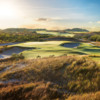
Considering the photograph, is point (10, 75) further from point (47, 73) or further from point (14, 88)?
point (47, 73)

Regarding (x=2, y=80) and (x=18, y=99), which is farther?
(x=2, y=80)

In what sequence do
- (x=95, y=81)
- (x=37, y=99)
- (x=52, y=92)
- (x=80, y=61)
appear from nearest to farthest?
(x=37, y=99), (x=52, y=92), (x=95, y=81), (x=80, y=61)

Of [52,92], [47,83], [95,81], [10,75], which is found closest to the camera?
[52,92]

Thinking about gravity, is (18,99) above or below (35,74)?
below

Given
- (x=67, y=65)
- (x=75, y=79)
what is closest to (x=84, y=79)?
(x=75, y=79)

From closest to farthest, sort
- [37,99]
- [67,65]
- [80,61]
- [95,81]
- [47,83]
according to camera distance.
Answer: [37,99] → [47,83] → [95,81] → [67,65] → [80,61]

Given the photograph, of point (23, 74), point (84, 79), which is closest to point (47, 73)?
point (23, 74)

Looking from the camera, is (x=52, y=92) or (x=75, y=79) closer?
(x=52, y=92)

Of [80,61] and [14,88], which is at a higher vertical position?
[80,61]

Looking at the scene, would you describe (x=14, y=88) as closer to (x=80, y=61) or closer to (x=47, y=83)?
(x=47, y=83)
